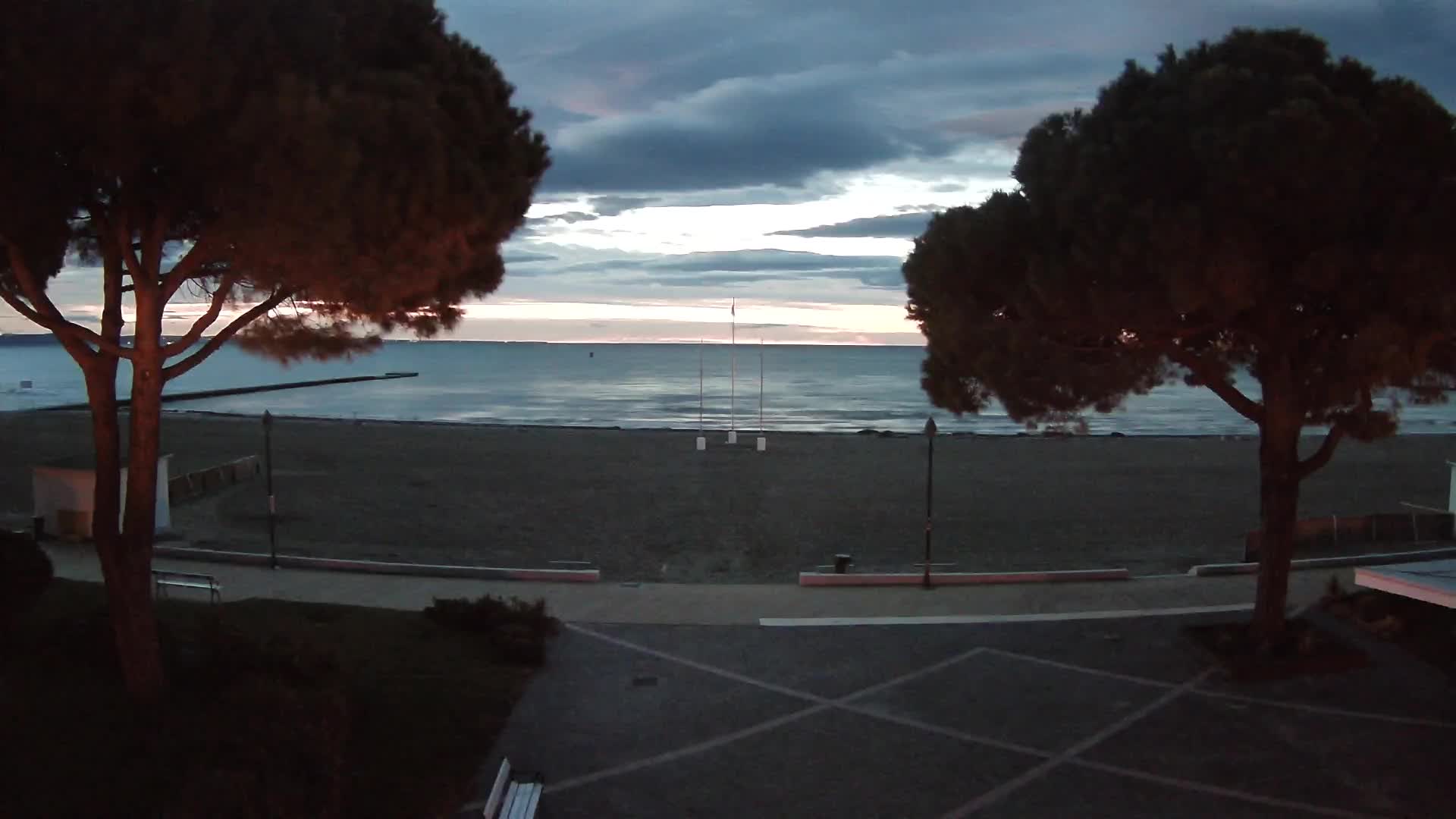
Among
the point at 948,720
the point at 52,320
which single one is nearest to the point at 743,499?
the point at 948,720

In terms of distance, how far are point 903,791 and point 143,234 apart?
20.3 feet

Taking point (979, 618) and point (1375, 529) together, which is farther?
point (1375, 529)

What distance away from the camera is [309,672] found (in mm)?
7539

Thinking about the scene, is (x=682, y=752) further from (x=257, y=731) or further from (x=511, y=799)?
(x=257, y=731)

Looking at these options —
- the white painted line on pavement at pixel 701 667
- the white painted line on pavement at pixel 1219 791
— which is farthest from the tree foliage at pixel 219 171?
the white painted line on pavement at pixel 1219 791

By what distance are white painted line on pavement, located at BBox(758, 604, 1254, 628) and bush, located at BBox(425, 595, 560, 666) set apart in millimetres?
2584

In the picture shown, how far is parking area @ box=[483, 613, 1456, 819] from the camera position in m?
7.06

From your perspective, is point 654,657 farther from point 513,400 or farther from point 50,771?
point 513,400

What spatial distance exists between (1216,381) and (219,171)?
28.6 feet

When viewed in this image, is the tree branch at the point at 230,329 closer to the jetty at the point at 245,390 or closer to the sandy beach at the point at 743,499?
the sandy beach at the point at 743,499

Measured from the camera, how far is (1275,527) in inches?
398

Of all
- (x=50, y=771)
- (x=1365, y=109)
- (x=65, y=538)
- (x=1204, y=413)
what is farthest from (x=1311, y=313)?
(x=1204, y=413)

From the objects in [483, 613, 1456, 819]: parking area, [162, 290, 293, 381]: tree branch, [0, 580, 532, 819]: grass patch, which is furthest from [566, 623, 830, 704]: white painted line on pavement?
[162, 290, 293, 381]: tree branch

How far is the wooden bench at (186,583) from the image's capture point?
11566 millimetres
